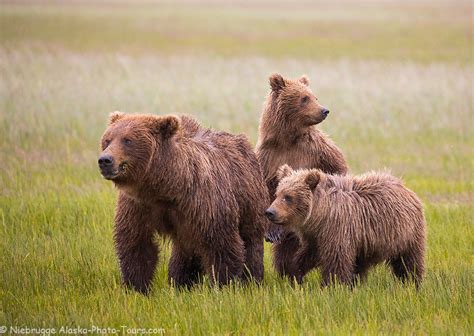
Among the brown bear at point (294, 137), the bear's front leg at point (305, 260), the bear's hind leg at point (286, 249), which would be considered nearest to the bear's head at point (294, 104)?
the brown bear at point (294, 137)

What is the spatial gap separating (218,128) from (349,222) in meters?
10.3

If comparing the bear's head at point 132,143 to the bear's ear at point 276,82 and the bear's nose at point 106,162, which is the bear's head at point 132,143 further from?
the bear's ear at point 276,82

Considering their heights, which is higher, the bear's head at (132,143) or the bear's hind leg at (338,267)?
the bear's head at (132,143)

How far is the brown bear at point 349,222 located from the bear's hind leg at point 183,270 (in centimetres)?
87

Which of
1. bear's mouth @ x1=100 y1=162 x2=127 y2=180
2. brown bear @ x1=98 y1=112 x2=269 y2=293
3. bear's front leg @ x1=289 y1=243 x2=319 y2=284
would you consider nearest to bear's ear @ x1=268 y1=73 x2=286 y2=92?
brown bear @ x1=98 y1=112 x2=269 y2=293

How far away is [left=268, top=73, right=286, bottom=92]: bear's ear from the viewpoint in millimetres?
9500

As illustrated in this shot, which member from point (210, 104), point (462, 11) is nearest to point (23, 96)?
point (210, 104)

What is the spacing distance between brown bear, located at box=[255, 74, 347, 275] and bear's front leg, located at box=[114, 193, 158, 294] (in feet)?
6.28

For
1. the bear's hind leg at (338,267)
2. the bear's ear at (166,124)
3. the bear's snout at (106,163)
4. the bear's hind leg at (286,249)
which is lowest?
the bear's hind leg at (286,249)

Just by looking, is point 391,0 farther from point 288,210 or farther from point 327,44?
point 288,210

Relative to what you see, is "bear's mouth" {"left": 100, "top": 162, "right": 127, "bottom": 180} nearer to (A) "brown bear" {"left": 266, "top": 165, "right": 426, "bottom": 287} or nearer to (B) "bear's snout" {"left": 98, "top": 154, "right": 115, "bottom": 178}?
(B) "bear's snout" {"left": 98, "top": 154, "right": 115, "bottom": 178}

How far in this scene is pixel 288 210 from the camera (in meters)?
7.66

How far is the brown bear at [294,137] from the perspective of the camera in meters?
9.23

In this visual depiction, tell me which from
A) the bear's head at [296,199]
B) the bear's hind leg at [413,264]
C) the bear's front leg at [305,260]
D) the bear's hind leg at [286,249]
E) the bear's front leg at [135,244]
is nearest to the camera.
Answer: the bear's front leg at [135,244]
